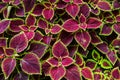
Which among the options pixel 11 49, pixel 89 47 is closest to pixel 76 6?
pixel 89 47

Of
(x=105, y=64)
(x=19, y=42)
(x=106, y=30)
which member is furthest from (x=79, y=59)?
(x=19, y=42)

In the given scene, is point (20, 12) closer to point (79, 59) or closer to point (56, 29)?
point (56, 29)

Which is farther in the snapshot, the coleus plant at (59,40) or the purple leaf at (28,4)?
the purple leaf at (28,4)

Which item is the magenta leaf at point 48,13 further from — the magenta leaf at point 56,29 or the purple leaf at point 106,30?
the purple leaf at point 106,30

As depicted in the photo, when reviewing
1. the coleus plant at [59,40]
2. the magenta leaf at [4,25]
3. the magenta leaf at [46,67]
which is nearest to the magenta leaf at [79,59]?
the coleus plant at [59,40]

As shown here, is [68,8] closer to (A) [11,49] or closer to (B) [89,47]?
(B) [89,47]

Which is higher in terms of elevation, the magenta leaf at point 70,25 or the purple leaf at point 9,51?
the magenta leaf at point 70,25

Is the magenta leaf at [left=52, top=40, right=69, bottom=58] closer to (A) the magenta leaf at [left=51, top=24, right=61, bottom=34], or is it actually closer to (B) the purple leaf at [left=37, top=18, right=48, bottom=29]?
(A) the magenta leaf at [left=51, top=24, right=61, bottom=34]
